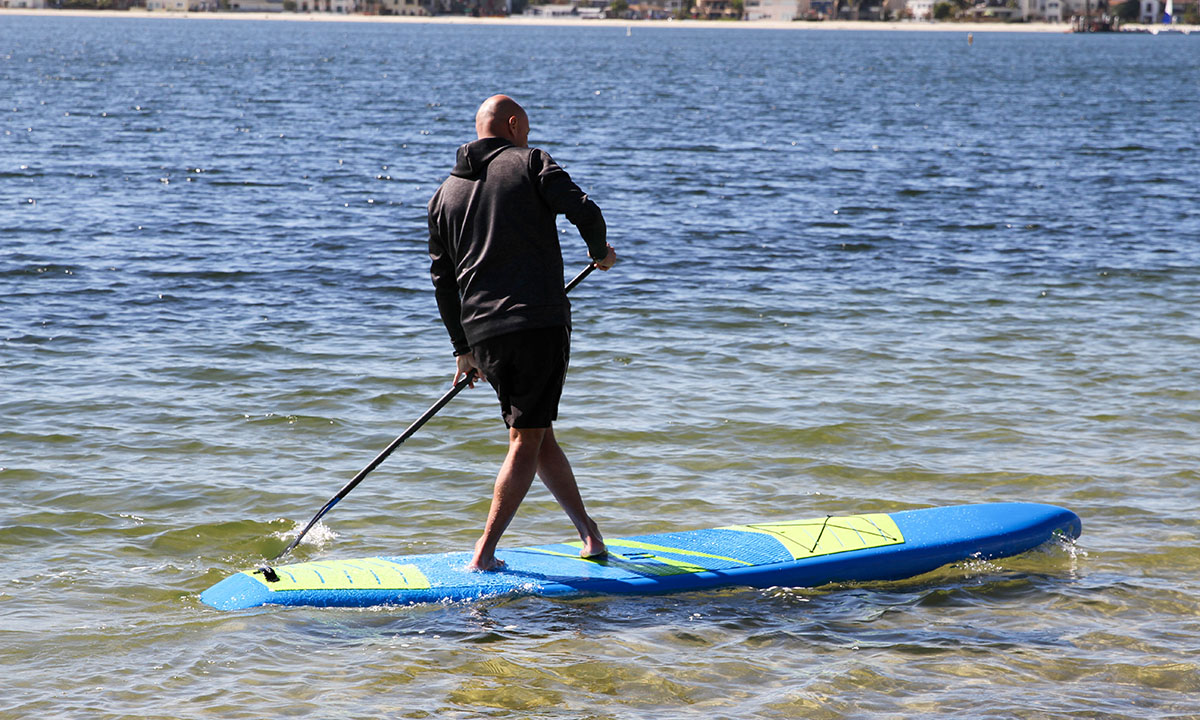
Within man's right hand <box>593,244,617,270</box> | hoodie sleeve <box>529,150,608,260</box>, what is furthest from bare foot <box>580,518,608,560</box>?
hoodie sleeve <box>529,150,608,260</box>

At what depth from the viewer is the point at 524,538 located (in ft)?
21.4

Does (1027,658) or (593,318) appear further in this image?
(593,318)

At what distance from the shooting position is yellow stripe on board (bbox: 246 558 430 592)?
5398 millimetres

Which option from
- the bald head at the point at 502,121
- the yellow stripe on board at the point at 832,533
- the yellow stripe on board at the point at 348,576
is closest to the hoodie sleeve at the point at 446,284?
the bald head at the point at 502,121

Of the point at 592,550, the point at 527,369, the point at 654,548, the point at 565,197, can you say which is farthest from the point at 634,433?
the point at 565,197

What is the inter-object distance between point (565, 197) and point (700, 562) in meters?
1.97

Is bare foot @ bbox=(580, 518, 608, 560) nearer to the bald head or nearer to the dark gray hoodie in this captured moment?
the dark gray hoodie

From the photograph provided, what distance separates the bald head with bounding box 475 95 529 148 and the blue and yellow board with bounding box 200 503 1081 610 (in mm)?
2027

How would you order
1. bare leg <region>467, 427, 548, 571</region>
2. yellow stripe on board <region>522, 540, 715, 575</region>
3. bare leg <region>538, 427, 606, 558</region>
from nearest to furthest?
bare leg <region>467, 427, 548, 571</region>
bare leg <region>538, 427, 606, 558</region>
yellow stripe on board <region>522, 540, 715, 575</region>

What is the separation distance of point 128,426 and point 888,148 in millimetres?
23708

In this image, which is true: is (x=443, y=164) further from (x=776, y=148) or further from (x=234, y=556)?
(x=234, y=556)

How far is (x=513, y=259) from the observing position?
501 centimetres

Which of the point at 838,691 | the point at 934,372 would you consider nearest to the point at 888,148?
the point at 934,372

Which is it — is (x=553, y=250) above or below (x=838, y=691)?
above
